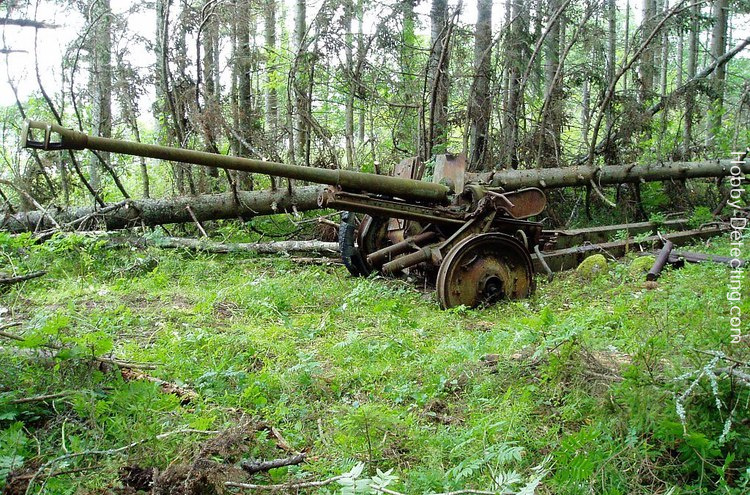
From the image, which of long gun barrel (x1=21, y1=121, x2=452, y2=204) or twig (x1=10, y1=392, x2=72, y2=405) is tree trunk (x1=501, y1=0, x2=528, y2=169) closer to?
long gun barrel (x1=21, y1=121, x2=452, y2=204)

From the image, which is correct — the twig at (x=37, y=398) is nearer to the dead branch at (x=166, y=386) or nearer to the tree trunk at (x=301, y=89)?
the dead branch at (x=166, y=386)

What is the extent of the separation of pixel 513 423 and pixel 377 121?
1098 cm

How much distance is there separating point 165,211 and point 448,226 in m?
4.55

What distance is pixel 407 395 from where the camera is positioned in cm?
351

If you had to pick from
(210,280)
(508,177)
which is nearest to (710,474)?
(210,280)

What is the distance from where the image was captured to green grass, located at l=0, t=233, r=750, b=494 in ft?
8.04

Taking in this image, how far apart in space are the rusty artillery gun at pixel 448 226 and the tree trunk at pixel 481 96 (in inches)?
158

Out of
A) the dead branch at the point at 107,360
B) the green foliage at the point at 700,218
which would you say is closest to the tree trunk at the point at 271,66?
the green foliage at the point at 700,218

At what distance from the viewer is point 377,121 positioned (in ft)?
43.2

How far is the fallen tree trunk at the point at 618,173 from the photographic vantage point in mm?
10055

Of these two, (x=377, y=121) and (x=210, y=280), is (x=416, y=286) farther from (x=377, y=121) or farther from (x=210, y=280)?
(x=377, y=121)

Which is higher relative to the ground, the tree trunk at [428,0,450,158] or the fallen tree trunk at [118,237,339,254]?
the tree trunk at [428,0,450,158]

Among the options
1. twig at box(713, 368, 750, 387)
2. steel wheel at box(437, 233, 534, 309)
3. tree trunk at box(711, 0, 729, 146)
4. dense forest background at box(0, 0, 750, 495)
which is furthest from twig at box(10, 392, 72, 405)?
tree trunk at box(711, 0, 729, 146)

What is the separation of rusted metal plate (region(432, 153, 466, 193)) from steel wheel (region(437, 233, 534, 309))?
85cm
